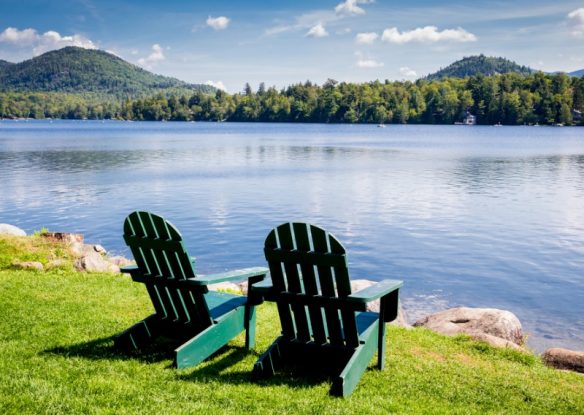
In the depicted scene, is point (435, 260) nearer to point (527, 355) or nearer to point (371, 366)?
point (527, 355)

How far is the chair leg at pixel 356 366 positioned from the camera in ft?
19.0

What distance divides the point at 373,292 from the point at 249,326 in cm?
194

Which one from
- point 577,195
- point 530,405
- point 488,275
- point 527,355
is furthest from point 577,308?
point 577,195

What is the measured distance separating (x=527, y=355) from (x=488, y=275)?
10304 millimetres

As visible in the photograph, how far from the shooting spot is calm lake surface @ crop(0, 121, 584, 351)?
55.2ft

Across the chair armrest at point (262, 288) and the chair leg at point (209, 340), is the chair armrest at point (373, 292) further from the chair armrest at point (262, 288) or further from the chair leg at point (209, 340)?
the chair leg at point (209, 340)

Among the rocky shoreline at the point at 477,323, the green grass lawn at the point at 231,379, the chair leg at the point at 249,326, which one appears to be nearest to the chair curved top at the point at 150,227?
the chair leg at the point at 249,326

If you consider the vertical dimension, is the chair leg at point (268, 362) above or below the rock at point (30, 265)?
above

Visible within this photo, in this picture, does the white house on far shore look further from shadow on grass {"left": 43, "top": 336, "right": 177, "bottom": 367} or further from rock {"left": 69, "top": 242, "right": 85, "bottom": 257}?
shadow on grass {"left": 43, "top": 336, "right": 177, "bottom": 367}

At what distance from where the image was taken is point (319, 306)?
5996mm

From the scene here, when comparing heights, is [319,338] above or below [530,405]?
above

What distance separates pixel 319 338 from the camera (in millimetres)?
6270

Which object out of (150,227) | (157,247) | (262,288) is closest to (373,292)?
(262,288)

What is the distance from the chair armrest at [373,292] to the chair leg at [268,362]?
1.14 metres
